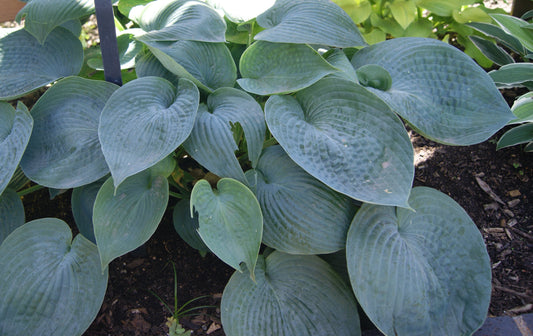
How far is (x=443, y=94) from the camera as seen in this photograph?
114 cm

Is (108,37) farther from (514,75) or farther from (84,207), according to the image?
(514,75)

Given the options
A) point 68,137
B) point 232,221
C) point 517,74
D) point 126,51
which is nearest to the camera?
point 232,221

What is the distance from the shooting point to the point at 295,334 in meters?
1.04

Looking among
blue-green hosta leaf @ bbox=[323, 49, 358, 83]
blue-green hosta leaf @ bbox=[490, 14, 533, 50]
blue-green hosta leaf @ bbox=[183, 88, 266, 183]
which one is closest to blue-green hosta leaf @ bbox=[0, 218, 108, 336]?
blue-green hosta leaf @ bbox=[183, 88, 266, 183]

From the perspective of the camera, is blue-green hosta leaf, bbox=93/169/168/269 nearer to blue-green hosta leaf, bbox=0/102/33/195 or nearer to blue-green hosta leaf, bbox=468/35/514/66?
blue-green hosta leaf, bbox=0/102/33/195

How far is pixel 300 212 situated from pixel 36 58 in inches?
32.4

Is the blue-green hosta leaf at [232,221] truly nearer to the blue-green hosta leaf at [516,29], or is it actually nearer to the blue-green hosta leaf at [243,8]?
the blue-green hosta leaf at [243,8]

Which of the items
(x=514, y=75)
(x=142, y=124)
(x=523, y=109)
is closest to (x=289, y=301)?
(x=142, y=124)

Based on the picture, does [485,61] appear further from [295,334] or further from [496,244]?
[295,334]

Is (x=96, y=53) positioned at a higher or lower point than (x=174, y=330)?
higher

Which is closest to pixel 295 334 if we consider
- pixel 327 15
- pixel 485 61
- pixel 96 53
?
pixel 327 15

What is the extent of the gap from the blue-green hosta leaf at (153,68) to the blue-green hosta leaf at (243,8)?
23 cm

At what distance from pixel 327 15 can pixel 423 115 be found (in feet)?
1.16

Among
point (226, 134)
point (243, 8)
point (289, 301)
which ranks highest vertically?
point (243, 8)
